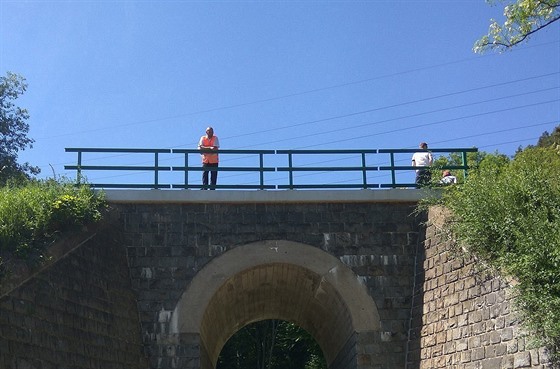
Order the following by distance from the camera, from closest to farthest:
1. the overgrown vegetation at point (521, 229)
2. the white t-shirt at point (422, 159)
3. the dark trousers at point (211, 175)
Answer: the overgrown vegetation at point (521, 229)
the dark trousers at point (211, 175)
the white t-shirt at point (422, 159)

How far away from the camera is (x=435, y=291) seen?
45.4 feet

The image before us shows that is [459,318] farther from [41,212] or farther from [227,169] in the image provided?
[41,212]

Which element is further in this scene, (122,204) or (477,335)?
(122,204)

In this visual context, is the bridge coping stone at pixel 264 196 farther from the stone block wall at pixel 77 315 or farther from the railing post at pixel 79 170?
the stone block wall at pixel 77 315

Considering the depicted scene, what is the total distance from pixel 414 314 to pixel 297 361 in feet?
63.3

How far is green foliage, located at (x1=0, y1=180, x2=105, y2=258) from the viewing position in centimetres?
1205

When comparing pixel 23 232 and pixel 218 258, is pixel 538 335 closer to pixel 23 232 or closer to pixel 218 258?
pixel 218 258

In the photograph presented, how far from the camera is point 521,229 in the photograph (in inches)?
461

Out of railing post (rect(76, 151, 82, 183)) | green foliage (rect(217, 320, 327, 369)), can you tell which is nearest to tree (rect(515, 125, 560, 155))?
green foliage (rect(217, 320, 327, 369))

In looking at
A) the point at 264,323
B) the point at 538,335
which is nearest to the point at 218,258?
the point at 538,335

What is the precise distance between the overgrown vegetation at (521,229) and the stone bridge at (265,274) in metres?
0.72

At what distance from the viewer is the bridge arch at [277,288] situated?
46.4ft

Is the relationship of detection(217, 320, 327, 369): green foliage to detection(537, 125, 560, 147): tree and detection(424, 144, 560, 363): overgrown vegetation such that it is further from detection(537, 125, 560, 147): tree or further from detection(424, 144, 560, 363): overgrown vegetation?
detection(424, 144, 560, 363): overgrown vegetation

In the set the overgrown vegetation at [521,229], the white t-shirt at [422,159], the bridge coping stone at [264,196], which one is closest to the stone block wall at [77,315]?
the bridge coping stone at [264,196]
